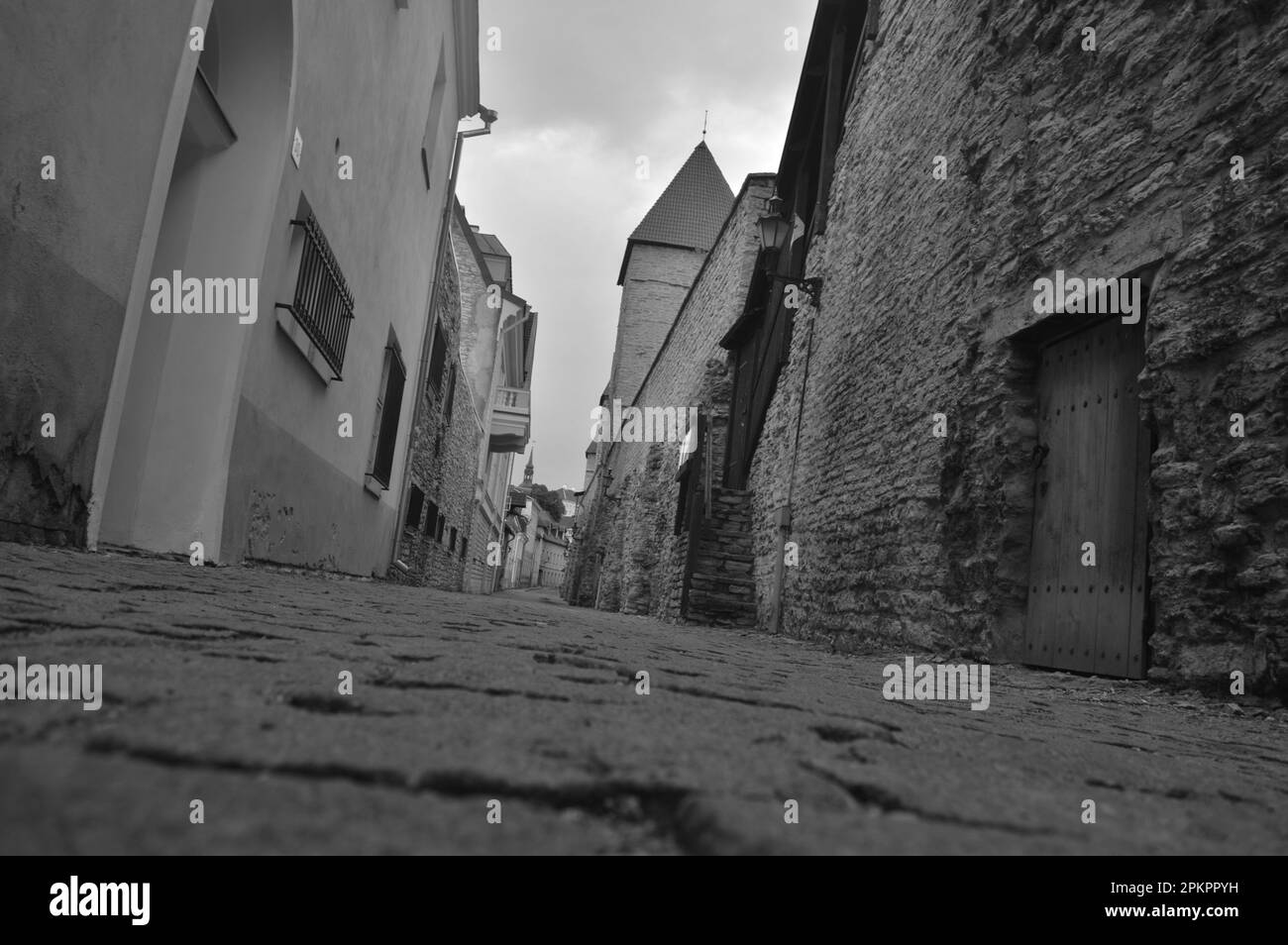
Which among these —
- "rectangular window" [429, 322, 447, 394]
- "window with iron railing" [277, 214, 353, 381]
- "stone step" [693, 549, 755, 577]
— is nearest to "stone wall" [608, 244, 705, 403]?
"rectangular window" [429, 322, 447, 394]

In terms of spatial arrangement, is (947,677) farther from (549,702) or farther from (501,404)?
(501,404)

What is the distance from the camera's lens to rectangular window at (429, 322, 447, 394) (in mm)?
12328

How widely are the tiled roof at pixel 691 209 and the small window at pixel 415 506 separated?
20714 millimetres

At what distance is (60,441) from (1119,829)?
3.56m

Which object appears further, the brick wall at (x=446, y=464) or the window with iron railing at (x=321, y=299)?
the brick wall at (x=446, y=464)

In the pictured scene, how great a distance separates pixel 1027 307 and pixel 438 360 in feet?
32.0

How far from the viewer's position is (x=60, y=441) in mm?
3170

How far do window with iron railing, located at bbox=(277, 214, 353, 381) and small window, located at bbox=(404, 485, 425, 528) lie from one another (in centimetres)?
497

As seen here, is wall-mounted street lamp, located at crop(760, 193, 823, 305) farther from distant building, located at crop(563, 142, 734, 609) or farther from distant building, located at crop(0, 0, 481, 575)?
distant building, located at crop(563, 142, 734, 609)

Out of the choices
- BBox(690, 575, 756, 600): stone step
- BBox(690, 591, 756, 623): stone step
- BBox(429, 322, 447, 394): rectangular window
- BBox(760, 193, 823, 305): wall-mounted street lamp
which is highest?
BBox(760, 193, 823, 305): wall-mounted street lamp

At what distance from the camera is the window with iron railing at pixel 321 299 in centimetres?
→ 547

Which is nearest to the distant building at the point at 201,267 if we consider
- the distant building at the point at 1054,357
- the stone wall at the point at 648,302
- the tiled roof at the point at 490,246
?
the distant building at the point at 1054,357

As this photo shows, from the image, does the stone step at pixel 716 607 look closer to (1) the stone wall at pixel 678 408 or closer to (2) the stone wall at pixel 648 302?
(1) the stone wall at pixel 678 408
